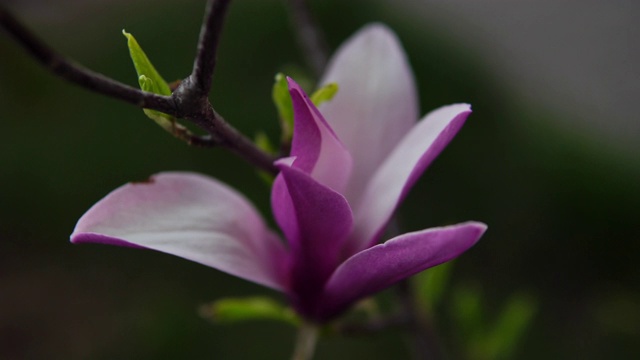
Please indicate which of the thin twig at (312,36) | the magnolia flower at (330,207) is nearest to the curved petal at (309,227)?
the magnolia flower at (330,207)

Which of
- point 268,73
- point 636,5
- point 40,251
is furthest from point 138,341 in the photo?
point 636,5

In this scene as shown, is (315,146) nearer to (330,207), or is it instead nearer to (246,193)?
(330,207)

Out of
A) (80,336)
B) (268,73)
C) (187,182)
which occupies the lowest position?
(80,336)

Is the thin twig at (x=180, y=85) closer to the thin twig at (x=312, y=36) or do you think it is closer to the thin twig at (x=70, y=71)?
the thin twig at (x=70, y=71)

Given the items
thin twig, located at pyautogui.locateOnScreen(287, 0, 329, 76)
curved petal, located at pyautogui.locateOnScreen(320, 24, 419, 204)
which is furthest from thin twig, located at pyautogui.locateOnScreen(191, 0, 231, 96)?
thin twig, located at pyautogui.locateOnScreen(287, 0, 329, 76)

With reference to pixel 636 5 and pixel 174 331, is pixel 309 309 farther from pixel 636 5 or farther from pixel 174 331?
pixel 636 5

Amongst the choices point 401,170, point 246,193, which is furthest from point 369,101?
point 246,193
